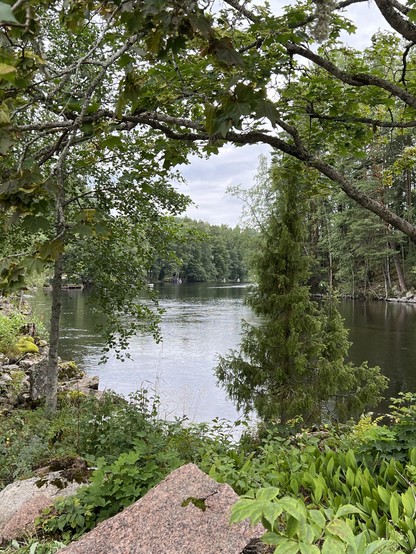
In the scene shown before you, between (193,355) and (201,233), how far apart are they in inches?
371

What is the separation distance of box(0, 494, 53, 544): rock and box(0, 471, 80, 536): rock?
59 mm

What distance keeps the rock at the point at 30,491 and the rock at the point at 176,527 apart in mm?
1003

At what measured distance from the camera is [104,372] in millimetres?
14164

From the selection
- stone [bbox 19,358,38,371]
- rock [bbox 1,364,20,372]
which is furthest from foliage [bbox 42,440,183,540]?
stone [bbox 19,358,38,371]

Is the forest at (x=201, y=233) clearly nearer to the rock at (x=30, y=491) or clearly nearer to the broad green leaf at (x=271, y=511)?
the broad green leaf at (x=271, y=511)

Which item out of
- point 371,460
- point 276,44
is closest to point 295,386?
point 371,460

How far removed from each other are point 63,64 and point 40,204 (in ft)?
18.3

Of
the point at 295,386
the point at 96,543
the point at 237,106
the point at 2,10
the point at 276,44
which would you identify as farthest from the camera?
the point at 295,386

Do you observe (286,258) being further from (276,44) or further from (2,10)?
(2,10)

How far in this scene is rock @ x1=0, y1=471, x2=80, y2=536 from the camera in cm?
313

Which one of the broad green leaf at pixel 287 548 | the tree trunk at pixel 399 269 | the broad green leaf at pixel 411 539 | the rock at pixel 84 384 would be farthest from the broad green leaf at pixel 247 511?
the tree trunk at pixel 399 269

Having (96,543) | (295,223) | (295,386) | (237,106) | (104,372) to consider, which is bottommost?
(104,372)

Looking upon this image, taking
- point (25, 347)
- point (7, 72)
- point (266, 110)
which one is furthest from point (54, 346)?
point (25, 347)

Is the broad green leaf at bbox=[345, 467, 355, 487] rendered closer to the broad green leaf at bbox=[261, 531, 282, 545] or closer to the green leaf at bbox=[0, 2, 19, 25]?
the broad green leaf at bbox=[261, 531, 282, 545]
